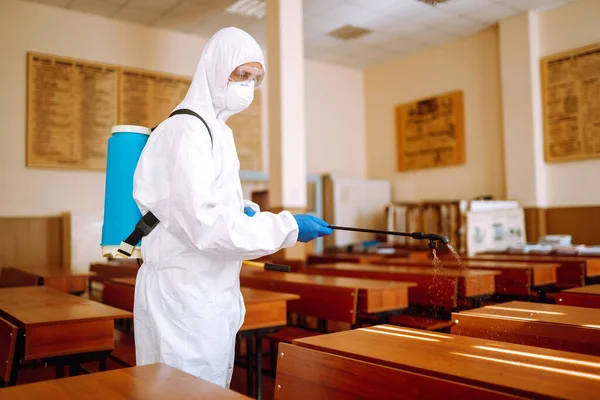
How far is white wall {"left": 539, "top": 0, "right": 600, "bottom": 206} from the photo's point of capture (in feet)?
19.9

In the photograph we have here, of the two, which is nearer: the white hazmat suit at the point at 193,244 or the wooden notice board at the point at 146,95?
the white hazmat suit at the point at 193,244

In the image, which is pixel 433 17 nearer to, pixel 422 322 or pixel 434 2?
pixel 434 2

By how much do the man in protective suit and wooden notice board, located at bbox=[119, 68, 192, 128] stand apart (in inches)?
195

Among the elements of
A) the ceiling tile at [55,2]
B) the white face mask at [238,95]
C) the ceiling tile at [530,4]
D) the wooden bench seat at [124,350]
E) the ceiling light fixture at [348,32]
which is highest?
the ceiling tile at [530,4]

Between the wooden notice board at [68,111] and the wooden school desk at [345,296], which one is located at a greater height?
the wooden notice board at [68,111]

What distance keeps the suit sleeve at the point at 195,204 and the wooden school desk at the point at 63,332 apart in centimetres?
90

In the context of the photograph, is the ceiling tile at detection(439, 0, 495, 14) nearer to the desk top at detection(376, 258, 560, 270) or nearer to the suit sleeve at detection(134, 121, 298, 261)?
the desk top at detection(376, 258, 560, 270)

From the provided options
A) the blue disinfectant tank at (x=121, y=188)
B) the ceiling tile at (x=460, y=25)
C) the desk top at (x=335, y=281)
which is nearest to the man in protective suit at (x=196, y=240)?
the blue disinfectant tank at (x=121, y=188)

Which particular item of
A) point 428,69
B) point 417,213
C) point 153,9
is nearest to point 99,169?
point 153,9

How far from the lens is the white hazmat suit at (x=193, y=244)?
1.53 metres

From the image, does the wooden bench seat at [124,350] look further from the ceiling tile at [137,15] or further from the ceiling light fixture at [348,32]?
the ceiling light fixture at [348,32]

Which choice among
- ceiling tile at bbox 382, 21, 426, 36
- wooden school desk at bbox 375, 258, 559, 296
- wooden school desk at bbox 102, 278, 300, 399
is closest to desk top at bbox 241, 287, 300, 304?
wooden school desk at bbox 102, 278, 300, 399

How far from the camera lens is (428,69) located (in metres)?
7.76

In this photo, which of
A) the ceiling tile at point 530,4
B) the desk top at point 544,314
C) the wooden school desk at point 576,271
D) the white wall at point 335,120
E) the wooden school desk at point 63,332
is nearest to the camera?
the desk top at point 544,314
